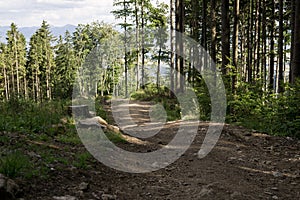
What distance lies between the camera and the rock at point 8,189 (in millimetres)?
3520

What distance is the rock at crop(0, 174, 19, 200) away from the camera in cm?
352

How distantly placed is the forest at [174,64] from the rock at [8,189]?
45 centimetres

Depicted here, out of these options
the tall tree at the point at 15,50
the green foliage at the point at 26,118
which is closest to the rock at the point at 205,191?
the green foliage at the point at 26,118

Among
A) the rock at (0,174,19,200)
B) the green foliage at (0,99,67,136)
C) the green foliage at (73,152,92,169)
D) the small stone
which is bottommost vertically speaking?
the small stone

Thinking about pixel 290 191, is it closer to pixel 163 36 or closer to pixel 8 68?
pixel 163 36

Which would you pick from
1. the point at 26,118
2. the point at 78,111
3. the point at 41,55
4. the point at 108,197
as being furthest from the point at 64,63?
the point at 108,197

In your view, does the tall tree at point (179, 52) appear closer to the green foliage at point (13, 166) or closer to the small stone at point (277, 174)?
the small stone at point (277, 174)

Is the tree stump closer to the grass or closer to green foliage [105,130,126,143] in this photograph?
the grass

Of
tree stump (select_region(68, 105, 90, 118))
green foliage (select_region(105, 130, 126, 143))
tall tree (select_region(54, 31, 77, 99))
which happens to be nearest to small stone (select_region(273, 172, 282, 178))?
green foliage (select_region(105, 130, 126, 143))

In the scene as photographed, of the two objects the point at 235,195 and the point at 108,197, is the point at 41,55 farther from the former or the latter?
the point at 235,195

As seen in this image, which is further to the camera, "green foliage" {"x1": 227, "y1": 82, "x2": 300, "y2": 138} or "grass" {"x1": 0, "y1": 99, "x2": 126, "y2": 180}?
"green foliage" {"x1": 227, "y1": 82, "x2": 300, "y2": 138}

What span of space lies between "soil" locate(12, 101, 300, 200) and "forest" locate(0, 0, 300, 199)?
397mm

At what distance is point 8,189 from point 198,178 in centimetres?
329

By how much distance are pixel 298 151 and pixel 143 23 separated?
98.8 feet
